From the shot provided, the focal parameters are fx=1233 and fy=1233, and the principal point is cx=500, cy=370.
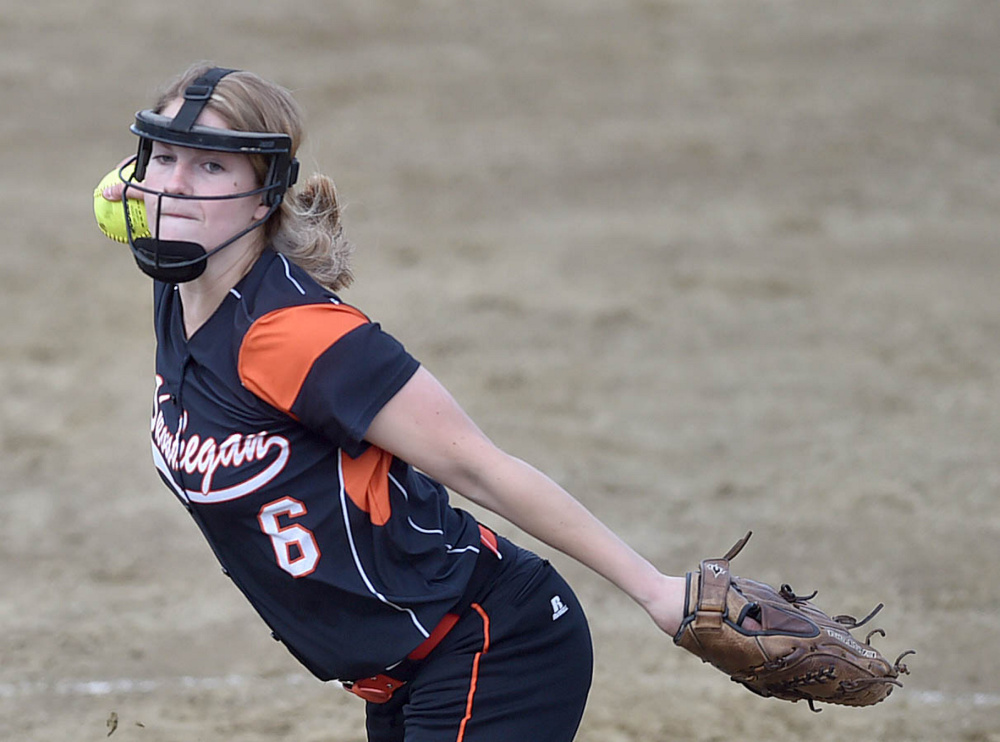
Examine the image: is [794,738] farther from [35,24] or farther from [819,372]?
[35,24]

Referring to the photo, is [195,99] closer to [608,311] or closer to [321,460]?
[321,460]

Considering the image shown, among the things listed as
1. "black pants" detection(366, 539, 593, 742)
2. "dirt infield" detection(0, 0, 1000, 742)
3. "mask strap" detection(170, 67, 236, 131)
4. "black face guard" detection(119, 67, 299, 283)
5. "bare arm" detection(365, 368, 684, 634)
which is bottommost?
"dirt infield" detection(0, 0, 1000, 742)

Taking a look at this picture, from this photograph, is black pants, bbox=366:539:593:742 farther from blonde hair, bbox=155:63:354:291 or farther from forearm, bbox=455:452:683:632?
blonde hair, bbox=155:63:354:291

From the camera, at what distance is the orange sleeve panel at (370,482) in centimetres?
241

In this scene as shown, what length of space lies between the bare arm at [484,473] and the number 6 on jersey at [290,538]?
0.72 feet

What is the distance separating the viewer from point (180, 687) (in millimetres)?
4633

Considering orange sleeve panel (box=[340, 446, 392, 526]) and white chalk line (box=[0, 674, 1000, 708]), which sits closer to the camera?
orange sleeve panel (box=[340, 446, 392, 526])

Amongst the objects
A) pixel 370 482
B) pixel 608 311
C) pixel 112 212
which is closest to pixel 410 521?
pixel 370 482

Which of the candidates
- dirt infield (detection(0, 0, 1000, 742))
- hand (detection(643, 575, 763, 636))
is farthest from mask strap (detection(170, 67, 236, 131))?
dirt infield (detection(0, 0, 1000, 742))

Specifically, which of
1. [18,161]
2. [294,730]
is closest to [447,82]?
[18,161]

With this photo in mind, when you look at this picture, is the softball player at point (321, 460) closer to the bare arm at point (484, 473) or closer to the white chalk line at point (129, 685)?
the bare arm at point (484, 473)

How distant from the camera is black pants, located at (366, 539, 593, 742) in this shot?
260 centimetres

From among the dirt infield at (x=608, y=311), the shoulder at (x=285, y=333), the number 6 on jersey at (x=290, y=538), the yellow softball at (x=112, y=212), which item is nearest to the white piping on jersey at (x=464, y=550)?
the number 6 on jersey at (x=290, y=538)

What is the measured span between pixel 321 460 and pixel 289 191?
60 cm
